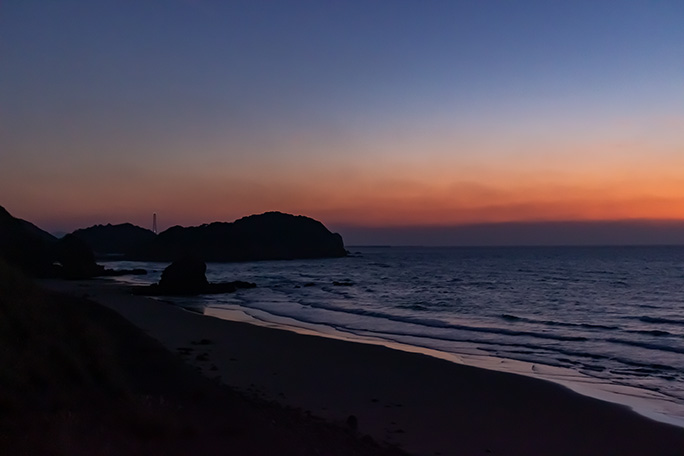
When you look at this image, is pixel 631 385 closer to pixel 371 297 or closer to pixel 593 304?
pixel 593 304

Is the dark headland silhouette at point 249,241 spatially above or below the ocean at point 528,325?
above

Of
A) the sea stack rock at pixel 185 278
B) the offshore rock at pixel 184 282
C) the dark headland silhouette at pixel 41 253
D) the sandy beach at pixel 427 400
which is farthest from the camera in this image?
the dark headland silhouette at pixel 41 253

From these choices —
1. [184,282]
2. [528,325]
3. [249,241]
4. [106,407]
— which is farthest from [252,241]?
[106,407]

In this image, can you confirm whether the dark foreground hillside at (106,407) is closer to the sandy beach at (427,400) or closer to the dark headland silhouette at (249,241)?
the sandy beach at (427,400)

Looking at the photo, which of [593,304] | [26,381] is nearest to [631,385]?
[26,381]

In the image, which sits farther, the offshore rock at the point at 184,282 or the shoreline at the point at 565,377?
the offshore rock at the point at 184,282

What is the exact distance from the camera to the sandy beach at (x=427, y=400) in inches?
339

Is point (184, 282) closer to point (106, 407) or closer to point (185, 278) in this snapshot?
point (185, 278)

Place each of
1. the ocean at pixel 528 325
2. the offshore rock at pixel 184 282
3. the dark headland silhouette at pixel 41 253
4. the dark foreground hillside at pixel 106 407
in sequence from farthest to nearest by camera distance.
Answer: the dark headland silhouette at pixel 41 253 < the offshore rock at pixel 184 282 < the ocean at pixel 528 325 < the dark foreground hillside at pixel 106 407

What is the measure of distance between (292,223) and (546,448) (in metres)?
172

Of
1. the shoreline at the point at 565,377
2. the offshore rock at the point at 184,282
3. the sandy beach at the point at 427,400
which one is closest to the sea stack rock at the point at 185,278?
the offshore rock at the point at 184,282

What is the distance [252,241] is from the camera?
6191 inches

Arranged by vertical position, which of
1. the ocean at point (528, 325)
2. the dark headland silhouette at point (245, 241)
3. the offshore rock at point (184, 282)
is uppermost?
the dark headland silhouette at point (245, 241)

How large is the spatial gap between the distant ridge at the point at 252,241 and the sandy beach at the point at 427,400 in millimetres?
113702
